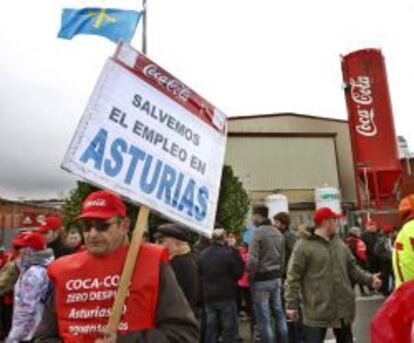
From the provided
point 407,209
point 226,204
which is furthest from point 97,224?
point 226,204

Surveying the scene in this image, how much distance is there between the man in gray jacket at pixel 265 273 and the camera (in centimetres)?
784

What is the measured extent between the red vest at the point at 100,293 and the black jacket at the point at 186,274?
9.23ft

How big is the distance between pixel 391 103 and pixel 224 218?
15038 mm

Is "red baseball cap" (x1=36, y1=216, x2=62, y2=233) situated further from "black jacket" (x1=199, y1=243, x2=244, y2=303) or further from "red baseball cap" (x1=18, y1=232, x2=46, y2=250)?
"black jacket" (x1=199, y1=243, x2=244, y2=303)

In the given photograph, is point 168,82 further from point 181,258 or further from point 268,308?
point 268,308

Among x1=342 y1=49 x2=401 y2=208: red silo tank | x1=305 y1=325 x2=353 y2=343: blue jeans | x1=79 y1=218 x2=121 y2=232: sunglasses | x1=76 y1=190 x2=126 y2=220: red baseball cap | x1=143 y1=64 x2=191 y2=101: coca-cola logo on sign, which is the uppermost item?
x1=342 y1=49 x2=401 y2=208: red silo tank

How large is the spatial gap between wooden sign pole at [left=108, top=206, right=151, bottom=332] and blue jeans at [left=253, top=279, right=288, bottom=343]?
558cm

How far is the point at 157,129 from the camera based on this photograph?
283cm

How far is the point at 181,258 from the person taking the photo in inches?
219

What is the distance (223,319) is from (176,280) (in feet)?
17.8

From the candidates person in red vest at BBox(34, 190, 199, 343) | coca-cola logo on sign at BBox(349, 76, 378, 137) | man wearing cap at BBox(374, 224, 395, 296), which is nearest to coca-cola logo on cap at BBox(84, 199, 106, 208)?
person in red vest at BBox(34, 190, 199, 343)

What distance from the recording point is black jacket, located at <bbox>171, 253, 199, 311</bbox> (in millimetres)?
5461

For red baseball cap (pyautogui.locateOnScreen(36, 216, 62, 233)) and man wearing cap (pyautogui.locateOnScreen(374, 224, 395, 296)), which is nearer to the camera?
red baseball cap (pyautogui.locateOnScreen(36, 216, 62, 233))

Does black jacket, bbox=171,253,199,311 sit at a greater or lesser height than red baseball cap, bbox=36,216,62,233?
lesser
